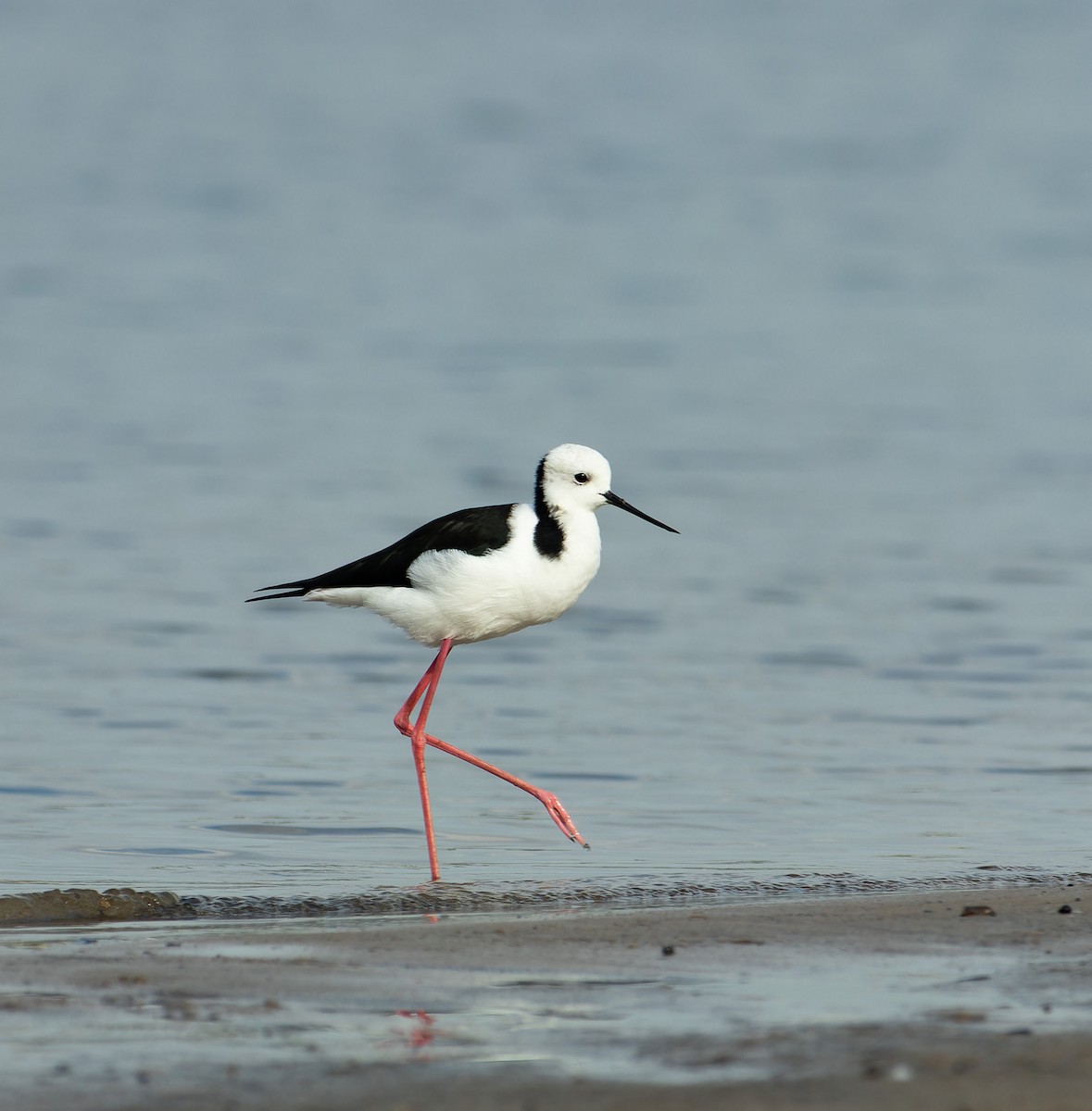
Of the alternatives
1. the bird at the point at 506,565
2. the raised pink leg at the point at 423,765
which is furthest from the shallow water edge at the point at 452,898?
the bird at the point at 506,565

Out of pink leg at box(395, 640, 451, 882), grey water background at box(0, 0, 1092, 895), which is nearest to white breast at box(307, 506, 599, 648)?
pink leg at box(395, 640, 451, 882)

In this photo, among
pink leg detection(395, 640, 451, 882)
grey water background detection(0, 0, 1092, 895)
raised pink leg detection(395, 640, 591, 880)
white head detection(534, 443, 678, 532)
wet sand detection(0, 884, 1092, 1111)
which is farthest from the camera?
grey water background detection(0, 0, 1092, 895)

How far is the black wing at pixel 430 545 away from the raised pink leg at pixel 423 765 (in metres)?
0.41

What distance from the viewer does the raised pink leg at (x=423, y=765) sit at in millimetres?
8227

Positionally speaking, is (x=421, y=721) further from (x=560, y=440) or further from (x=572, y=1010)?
(x=560, y=440)

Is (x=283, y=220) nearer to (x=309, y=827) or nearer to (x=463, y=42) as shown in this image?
(x=463, y=42)

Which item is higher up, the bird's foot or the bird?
the bird

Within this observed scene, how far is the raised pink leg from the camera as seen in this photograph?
823 cm

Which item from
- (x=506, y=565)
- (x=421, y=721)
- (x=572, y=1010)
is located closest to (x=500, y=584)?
(x=506, y=565)

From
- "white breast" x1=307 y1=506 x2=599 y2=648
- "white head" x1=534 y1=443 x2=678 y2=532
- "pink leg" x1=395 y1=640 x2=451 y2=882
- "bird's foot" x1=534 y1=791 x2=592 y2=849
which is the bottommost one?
"bird's foot" x1=534 y1=791 x2=592 y2=849

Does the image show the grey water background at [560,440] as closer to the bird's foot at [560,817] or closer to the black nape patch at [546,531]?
A: the bird's foot at [560,817]

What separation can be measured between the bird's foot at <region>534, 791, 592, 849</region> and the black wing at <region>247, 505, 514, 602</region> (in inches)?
40.4

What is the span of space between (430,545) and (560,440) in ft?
36.1

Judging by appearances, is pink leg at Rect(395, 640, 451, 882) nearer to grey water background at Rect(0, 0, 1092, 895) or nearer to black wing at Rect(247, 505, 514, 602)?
grey water background at Rect(0, 0, 1092, 895)
